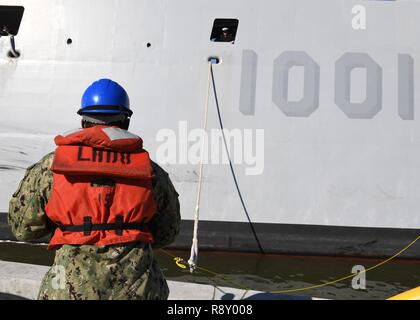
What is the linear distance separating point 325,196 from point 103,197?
231 inches

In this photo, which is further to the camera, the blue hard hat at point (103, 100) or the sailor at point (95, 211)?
the blue hard hat at point (103, 100)

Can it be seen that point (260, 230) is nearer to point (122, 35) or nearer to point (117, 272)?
point (122, 35)

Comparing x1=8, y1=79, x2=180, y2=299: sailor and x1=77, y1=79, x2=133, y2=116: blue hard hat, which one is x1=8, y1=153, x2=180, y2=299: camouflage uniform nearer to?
x1=8, y1=79, x2=180, y2=299: sailor

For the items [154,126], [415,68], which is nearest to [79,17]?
[154,126]

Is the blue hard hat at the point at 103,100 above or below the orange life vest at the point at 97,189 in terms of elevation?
above

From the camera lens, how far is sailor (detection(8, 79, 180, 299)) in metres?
1.99

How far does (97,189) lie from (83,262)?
40 cm

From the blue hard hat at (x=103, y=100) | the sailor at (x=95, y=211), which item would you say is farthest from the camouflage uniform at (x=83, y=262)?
the blue hard hat at (x=103, y=100)

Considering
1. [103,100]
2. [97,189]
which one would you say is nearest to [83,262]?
[97,189]

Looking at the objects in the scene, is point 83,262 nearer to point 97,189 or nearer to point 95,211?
point 95,211

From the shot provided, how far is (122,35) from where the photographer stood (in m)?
7.64

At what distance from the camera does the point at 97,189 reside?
2.01 metres

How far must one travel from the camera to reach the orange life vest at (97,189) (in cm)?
198

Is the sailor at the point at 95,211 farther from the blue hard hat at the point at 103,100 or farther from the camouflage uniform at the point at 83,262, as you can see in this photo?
the blue hard hat at the point at 103,100
